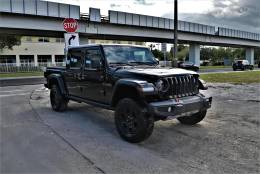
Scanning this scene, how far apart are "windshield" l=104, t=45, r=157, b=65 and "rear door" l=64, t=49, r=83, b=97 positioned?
114 centimetres

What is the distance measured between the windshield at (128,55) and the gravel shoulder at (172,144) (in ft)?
5.00

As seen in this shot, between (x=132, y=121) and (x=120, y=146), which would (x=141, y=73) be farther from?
(x=120, y=146)

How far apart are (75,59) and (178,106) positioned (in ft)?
11.5

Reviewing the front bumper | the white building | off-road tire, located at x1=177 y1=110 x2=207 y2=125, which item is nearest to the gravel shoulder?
off-road tire, located at x1=177 y1=110 x2=207 y2=125

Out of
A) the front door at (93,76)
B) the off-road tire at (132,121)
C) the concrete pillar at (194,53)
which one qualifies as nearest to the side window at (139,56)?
the front door at (93,76)

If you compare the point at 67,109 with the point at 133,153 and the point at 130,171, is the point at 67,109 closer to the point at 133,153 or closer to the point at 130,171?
the point at 133,153

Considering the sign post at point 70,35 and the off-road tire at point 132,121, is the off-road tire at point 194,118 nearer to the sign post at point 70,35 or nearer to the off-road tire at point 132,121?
the off-road tire at point 132,121

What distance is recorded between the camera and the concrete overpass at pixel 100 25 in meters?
26.5

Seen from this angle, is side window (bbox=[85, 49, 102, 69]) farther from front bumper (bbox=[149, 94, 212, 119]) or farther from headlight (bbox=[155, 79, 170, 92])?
front bumper (bbox=[149, 94, 212, 119])

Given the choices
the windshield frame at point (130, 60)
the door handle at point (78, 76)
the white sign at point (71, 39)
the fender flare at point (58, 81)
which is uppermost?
the white sign at point (71, 39)

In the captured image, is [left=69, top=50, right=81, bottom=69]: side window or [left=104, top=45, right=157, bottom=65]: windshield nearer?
[left=104, top=45, right=157, bottom=65]: windshield

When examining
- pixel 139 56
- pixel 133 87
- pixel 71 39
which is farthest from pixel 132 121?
pixel 71 39

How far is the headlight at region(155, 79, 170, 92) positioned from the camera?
→ 496cm

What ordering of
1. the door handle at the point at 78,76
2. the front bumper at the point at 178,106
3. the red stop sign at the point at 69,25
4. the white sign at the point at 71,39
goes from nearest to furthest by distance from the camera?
the front bumper at the point at 178,106 < the door handle at the point at 78,76 < the white sign at the point at 71,39 < the red stop sign at the point at 69,25
